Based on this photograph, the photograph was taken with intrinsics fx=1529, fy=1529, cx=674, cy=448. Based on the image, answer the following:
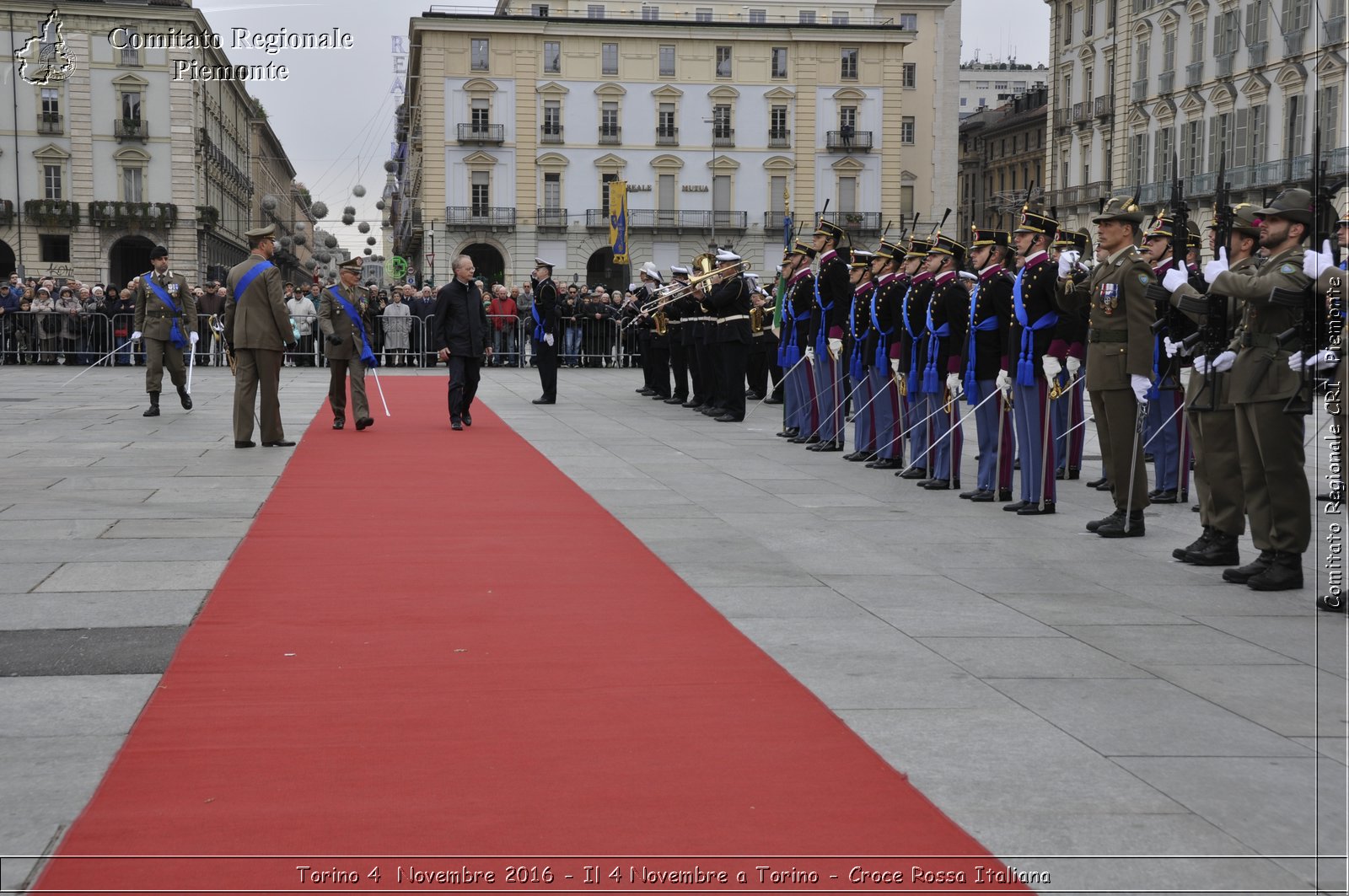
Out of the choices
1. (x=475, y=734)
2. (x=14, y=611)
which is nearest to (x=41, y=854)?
(x=475, y=734)

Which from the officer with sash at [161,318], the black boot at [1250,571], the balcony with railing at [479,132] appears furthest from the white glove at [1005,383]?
the balcony with railing at [479,132]

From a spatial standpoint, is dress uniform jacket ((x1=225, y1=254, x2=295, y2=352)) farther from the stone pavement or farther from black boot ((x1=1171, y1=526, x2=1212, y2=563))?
black boot ((x1=1171, y1=526, x2=1212, y2=563))

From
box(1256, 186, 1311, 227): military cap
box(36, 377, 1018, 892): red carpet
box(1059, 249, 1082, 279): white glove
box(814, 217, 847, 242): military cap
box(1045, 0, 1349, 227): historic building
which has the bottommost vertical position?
box(36, 377, 1018, 892): red carpet

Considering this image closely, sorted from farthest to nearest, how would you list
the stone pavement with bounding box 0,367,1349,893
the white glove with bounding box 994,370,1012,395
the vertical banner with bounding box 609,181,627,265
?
1. the vertical banner with bounding box 609,181,627,265
2. the white glove with bounding box 994,370,1012,395
3. the stone pavement with bounding box 0,367,1349,893

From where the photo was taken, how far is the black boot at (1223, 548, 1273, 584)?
7844 mm

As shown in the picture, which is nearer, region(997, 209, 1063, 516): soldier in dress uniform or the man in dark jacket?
region(997, 209, 1063, 516): soldier in dress uniform

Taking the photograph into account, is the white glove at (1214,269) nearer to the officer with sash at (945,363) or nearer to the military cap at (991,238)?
the military cap at (991,238)

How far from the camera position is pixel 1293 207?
24.8 feet

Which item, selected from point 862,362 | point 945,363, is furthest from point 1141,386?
point 862,362

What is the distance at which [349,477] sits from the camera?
1227 cm

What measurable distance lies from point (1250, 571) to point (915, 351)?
17.4 feet

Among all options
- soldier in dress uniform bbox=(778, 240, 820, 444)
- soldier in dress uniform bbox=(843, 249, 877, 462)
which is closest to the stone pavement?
soldier in dress uniform bbox=(843, 249, 877, 462)

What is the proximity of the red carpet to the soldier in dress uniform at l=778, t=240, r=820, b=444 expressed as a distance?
26.0ft

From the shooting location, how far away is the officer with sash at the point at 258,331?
1457 cm
